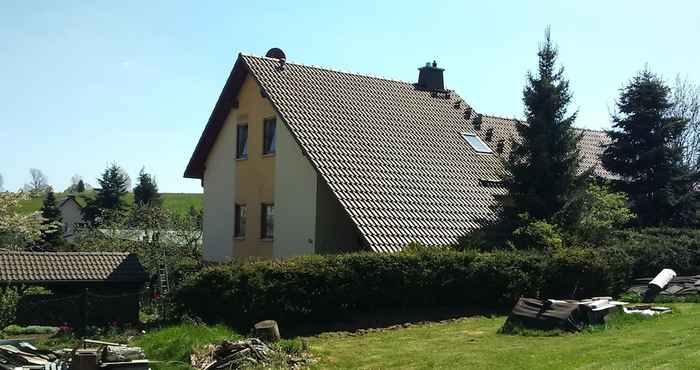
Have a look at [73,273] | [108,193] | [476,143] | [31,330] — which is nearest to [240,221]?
[73,273]

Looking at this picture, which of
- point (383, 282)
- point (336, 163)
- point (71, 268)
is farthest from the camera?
point (71, 268)

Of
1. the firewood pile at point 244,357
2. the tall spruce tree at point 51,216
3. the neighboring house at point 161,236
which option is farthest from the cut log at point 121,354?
the tall spruce tree at point 51,216

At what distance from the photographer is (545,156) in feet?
78.1

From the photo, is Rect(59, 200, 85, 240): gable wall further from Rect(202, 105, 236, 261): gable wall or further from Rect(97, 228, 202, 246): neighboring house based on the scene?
Rect(202, 105, 236, 261): gable wall

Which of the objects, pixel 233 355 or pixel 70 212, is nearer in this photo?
pixel 233 355

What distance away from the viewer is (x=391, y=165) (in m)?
25.3

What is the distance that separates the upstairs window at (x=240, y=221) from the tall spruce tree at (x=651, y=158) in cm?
1477

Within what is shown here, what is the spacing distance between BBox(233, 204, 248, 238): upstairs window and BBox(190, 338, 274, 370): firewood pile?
15.1 metres

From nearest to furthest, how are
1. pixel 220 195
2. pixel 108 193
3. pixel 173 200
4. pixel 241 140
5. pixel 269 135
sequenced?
pixel 269 135
pixel 241 140
pixel 220 195
pixel 108 193
pixel 173 200

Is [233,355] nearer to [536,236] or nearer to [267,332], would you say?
[267,332]

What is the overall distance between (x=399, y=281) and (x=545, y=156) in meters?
8.34

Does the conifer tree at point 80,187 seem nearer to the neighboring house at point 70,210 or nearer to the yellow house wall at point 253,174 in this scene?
the neighboring house at point 70,210

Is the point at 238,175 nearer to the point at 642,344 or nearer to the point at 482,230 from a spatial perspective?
the point at 482,230

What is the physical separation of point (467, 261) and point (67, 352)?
9350 millimetres
